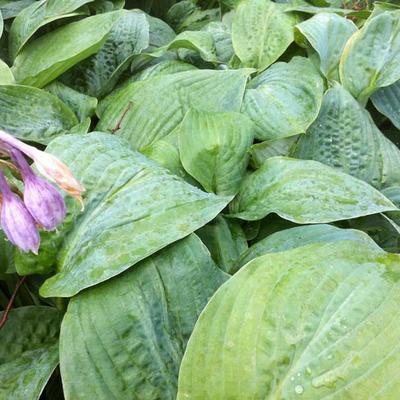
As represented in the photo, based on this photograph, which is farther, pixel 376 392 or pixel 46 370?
pixel 46 370

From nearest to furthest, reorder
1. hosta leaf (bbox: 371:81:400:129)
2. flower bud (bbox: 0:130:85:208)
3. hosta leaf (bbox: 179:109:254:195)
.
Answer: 1. flower bud (bbox: 0:130:85:208)
2. hosta leaf (bbox: 179:109:254:195)
3. hosta leaf (bbox: 371:81:400:129)

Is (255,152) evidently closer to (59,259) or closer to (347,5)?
(59,259)

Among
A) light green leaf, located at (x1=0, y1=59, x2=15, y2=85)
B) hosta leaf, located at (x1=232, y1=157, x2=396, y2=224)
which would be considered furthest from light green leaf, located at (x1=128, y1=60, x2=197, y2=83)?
hosta leaf, located at (x1=232, y1=157, x2=396, y2=224)

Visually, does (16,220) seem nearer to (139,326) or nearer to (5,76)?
(139,326)

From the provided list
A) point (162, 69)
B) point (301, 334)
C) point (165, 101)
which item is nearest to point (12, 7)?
point (162, 69)

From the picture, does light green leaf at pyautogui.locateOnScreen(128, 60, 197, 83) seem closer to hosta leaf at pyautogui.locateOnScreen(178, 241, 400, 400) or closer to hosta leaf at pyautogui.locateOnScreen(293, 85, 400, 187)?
hosta leaf at pyautogui.locateOnScreen(293, 85, 400, 187)

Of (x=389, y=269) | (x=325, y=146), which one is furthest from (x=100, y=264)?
(x=325, y=146)

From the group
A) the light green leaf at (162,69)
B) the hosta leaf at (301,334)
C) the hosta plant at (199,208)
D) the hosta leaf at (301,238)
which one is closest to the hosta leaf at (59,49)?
the hosta plant at (199,208)
